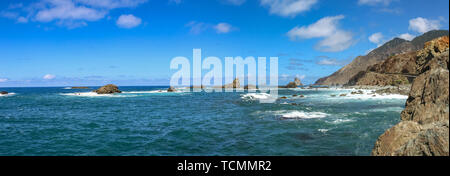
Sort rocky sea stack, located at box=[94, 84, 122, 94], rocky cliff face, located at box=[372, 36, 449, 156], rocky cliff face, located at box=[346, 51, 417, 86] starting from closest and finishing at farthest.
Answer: rocky cliff face, located at box=[372, 36, 449, 156] < rocky sea stack, located at box=[94, 84, 122, 94] < rocky cliff face, located at box=[346, 51, 417, 86]

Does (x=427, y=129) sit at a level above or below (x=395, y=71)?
below

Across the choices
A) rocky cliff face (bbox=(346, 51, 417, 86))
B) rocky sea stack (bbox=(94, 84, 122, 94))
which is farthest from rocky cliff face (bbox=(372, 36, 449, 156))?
rocky cliff face (bbox=(346, 51, 417, 86))

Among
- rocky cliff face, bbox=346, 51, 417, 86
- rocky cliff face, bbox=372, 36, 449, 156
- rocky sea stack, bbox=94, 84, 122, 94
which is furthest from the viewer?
rocky cliff face, bbox=346, 51, 417, 86

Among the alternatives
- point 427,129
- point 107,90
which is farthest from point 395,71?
point 427,129

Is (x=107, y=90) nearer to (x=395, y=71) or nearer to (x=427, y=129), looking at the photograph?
(x=427, y=129)

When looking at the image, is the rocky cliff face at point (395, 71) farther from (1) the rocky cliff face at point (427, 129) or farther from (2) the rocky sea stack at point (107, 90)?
(2) the rocky sea stack at point (107, 90)

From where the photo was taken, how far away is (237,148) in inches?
648

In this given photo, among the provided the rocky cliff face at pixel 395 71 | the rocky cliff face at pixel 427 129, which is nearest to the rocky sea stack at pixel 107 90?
the rocky cliff face at pixel 427 129

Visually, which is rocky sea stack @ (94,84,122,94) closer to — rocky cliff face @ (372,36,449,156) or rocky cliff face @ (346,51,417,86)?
rocky cliff face @ (372,36,449,156)
